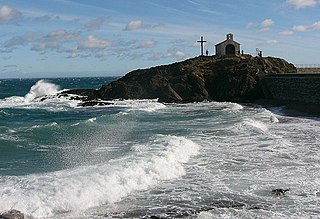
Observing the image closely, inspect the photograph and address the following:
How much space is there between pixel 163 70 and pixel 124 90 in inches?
185

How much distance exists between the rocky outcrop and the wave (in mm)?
28341

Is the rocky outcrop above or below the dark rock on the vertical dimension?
above

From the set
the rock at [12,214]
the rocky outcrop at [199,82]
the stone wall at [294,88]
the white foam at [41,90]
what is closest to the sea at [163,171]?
the rock at [12,214]

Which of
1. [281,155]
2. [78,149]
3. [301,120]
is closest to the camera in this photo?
[281,155]

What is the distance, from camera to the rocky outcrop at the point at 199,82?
1734 inches

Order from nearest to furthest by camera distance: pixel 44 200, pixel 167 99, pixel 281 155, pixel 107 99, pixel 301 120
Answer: pixel 44 200 → pixel 281 155 → pixel 301 120 → pixel 167 99 → pixel 107 99

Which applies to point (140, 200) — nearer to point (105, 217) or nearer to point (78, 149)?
point (105, 217)

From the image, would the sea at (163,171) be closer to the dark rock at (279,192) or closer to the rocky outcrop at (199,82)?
the dark rock at (279,192)

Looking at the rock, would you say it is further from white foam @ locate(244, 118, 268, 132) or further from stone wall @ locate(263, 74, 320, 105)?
stone wall @ locate(263, 74, 320, 105)

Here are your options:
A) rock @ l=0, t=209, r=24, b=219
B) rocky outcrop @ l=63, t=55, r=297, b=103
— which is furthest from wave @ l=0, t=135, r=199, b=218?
rocky outcrop @ l=63, t=55, r=297, b=103

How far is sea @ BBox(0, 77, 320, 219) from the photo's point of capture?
35.1 feet

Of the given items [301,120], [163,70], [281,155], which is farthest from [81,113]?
[281,155]

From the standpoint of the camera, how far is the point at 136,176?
13.3 m

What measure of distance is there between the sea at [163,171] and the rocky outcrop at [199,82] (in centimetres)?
1795
